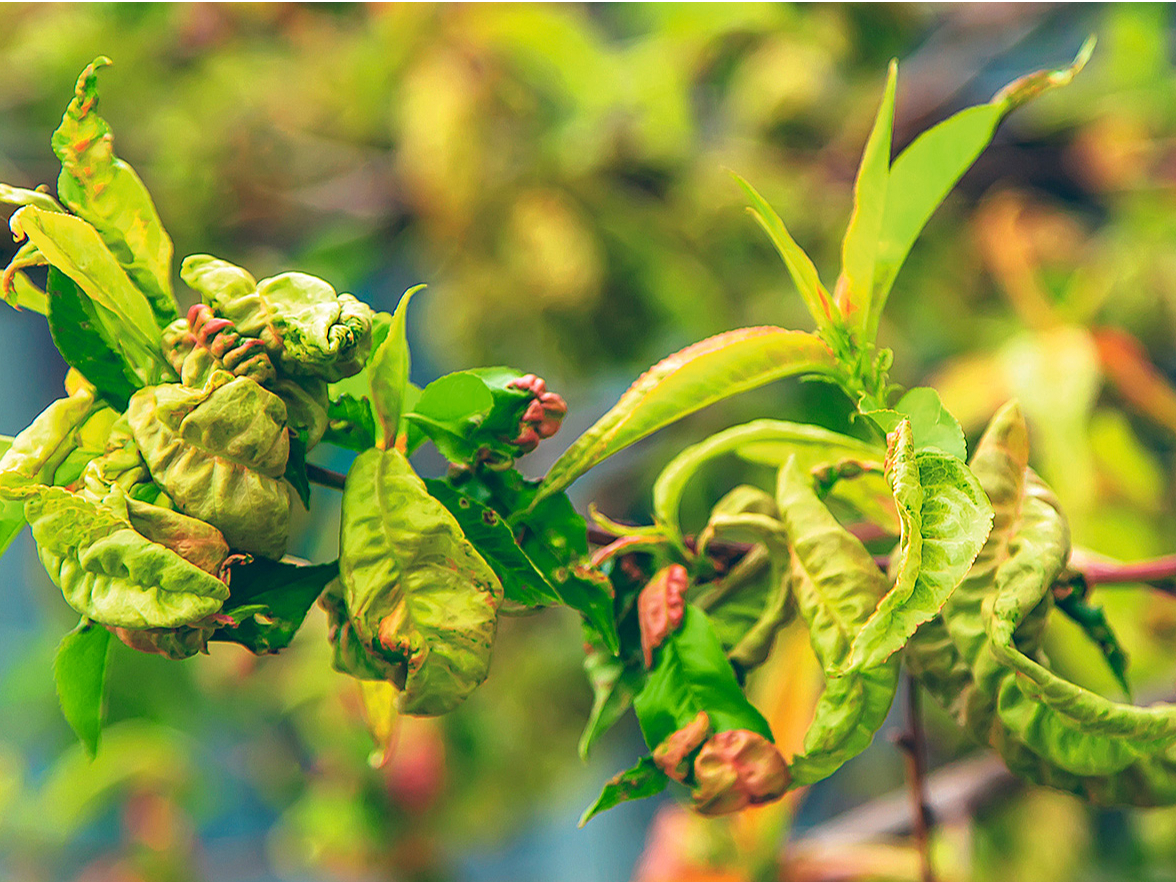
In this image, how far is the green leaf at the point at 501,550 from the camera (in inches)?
12.4

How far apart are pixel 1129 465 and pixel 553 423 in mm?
836

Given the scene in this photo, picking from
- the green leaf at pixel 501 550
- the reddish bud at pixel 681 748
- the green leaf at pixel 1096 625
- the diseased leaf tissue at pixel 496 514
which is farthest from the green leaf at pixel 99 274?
the green leaf at pixel 1096 625

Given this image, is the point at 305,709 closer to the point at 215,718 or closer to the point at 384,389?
the point at 215,718

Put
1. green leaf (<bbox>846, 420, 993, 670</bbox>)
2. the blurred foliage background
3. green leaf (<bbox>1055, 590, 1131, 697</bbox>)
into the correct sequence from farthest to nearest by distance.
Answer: the blurred foliage background
green leaf (<bbox>1055, 590, 1131, 697</bbox>)
green leaf (<bbox>846, 420, 993, 670</bbox>)

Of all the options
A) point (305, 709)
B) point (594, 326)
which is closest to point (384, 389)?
point (594, 326)

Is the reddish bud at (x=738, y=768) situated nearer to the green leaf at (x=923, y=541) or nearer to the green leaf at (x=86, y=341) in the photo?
the green leaf at (x=923, y=541)

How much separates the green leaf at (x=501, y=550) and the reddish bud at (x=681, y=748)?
6cm

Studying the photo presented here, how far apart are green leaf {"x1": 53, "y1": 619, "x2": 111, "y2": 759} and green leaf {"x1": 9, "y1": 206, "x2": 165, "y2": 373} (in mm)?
87

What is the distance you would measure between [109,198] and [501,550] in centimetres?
18

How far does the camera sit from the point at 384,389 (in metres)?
0.33

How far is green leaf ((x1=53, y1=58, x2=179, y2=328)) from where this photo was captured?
306 mm

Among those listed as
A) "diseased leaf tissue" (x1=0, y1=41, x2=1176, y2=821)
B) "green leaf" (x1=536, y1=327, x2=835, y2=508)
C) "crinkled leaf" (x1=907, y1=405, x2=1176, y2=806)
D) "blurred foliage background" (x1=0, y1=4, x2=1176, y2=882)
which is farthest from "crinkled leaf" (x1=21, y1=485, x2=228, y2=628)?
"blurred foliage background" (x1=0, y1=4, x2=1176, y2=882)

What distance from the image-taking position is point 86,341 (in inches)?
12.2

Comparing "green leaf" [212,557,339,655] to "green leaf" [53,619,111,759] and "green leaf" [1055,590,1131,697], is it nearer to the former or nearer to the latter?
"green leaf" [53,619,111,759]
